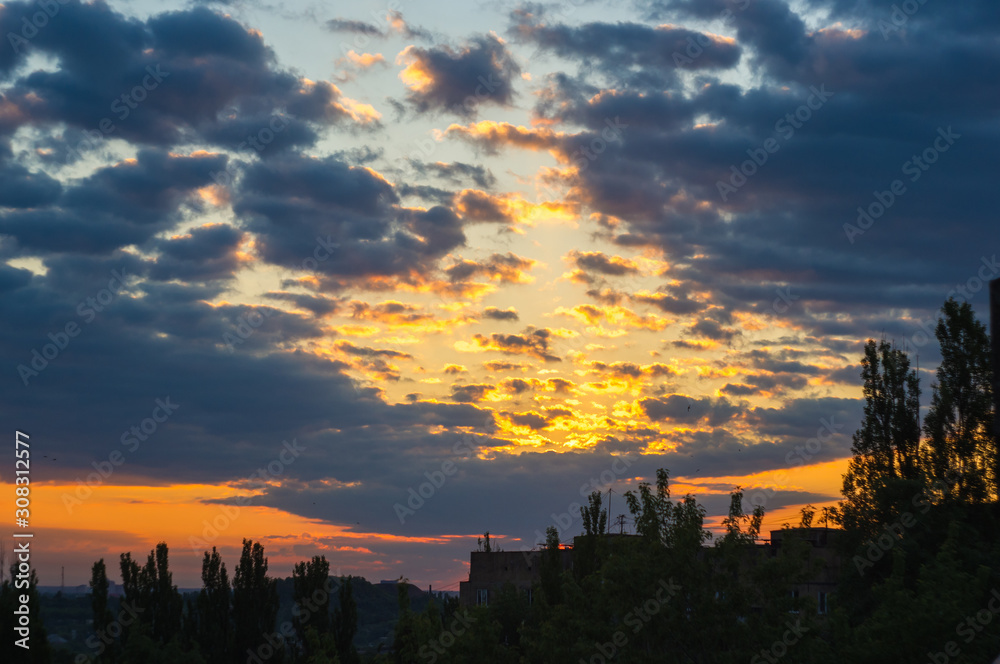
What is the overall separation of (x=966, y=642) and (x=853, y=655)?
107 inches

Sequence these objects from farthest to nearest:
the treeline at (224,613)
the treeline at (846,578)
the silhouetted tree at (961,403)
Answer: the treeline at (224,613) < the silhouetted tree at (961,403) < the treeline at (846,578)

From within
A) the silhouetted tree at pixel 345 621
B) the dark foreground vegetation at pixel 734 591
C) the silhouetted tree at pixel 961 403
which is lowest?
the silhouetted tree at pixel 345 621

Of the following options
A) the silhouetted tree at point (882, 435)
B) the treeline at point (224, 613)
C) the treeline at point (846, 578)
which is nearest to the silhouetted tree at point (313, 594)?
the treeline at point (224, 613)

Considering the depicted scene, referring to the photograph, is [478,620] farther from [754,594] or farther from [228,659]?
[228,659]

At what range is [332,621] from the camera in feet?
225

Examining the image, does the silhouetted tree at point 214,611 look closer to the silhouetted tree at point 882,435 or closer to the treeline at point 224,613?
the treeline at point 224,613

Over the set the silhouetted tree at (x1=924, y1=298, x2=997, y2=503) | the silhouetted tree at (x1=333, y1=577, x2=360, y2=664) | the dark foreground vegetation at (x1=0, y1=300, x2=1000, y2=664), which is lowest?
the silhouetted tree at (x1=333, y1=577, x2=360, y2=664)

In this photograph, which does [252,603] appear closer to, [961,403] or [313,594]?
[313,594]

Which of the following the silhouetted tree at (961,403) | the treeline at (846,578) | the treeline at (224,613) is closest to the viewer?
the treeline at (846,578)

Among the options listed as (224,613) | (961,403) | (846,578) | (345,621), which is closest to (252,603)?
(224,613)

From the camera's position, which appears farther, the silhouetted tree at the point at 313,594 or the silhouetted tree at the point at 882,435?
the silhouetted tree at the point at 313,594

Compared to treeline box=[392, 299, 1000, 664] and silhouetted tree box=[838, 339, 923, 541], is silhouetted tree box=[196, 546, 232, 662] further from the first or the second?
silhouetted tree box=[838, 339, 923, 541]

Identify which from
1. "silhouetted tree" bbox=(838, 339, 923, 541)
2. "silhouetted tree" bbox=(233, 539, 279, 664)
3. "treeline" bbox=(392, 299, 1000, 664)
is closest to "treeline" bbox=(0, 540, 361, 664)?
"silhouetted tree" bbox=(233, 539, 279, 664)

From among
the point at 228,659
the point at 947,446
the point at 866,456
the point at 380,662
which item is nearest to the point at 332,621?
the point at 228,659
